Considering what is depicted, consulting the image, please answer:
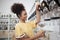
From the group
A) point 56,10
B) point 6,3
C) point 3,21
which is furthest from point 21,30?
point 3,21

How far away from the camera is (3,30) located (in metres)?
2.76

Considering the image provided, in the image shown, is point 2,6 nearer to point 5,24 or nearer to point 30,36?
point 5,24

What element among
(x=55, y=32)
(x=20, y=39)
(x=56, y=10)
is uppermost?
(x=56, y=10)

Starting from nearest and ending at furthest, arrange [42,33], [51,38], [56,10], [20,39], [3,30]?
[56,10] → [51,38] → [42,33] → [20,39] → [3,30]

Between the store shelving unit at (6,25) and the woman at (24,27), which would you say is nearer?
the woman at (24,27)

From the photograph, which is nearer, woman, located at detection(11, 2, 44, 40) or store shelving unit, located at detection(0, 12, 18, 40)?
woman, located at detection(11, 2, 44, 40)

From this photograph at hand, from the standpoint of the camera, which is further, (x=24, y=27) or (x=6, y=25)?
(x=6, y=25)

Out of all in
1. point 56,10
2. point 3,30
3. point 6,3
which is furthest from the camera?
point 3,30

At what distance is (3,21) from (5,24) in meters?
0.09

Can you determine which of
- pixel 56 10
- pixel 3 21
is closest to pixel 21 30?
pixel 56 10

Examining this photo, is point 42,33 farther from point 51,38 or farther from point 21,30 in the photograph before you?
point 21,30

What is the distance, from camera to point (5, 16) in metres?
2.87

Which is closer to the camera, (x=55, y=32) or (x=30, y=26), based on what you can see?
(x=55, y=32)

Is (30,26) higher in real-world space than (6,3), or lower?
lower
